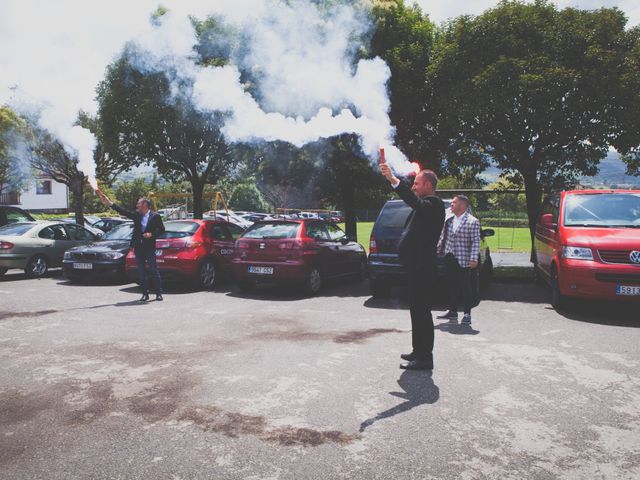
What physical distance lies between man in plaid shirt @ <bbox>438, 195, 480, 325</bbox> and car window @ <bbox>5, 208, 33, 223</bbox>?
11.6 metres

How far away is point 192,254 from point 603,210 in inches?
288

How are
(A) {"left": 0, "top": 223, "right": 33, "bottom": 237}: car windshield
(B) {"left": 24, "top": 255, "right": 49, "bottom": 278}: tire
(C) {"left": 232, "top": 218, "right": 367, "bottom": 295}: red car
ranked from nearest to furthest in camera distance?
(C) {"left": 232, "top": 218, "right": 367, "bottom": 295}: red car
(B) {"left": 24, "top": 255, "right": 49, "bottom": 278}: tire
(A) {"left": 0, "top": 223, "right": 33, "bottom": 237}: car windshield

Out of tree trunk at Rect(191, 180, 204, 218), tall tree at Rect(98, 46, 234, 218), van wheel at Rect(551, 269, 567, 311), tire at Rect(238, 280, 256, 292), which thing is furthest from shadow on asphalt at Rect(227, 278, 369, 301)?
tree trunk at Rect(191, 180, 204, 218)

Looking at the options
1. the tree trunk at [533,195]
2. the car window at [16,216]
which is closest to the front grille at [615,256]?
the tree trunk at [533,195]

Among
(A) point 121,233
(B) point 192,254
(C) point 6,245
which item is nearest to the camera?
(B) point 192,254

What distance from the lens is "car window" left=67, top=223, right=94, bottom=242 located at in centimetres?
1311

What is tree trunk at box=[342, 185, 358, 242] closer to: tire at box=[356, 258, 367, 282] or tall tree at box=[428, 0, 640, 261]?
tire at box=[356, 258, 367, 282]

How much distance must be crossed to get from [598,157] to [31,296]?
11.4m

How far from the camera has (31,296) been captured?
9242 mm

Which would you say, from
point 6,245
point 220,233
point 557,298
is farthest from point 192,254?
point 557,298

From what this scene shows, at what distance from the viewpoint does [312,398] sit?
13.5 feet

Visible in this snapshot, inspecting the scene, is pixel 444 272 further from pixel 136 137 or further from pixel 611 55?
pixel 136 137

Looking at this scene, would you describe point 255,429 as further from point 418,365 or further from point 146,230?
point 146,230

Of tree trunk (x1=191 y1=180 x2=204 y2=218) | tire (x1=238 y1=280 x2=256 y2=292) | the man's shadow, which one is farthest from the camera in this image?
tree trunk (x1=191 y1=180 x2=204 y2=218)
